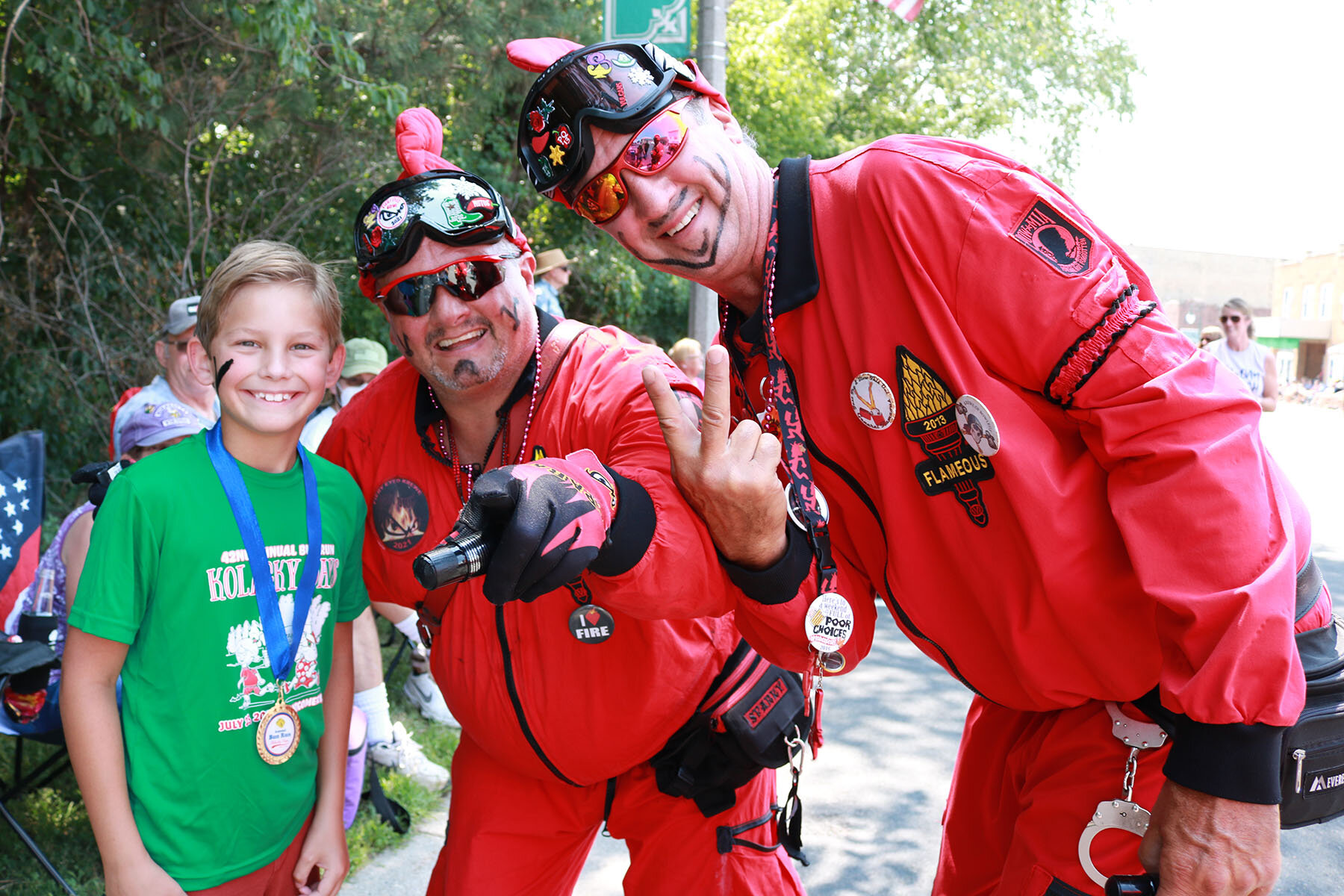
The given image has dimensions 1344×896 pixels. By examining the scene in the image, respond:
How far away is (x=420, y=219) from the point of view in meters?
2.36

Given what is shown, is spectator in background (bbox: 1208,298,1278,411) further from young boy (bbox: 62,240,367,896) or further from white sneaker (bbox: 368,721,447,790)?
young boy (bbox: 62,240,367,896)

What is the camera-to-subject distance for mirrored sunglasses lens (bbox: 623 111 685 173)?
1888mm

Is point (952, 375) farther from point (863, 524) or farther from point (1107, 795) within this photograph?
point (1107, 795)

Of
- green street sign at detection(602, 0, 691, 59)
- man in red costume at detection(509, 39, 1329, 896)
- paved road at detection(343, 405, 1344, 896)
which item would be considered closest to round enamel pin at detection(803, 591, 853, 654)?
man in red costume at detection(509, 39, 1329, 896)

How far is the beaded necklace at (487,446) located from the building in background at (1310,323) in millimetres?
52107

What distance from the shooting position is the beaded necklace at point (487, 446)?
2.38 meters

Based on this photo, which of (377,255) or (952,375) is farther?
(377,255)

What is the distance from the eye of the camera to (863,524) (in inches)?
75.0

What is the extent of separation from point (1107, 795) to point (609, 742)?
108 centimetres

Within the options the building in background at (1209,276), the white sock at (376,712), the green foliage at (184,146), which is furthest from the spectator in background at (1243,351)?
the building in background at (1209,276)

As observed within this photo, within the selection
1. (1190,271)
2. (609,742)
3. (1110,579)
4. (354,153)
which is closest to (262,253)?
(609,742)

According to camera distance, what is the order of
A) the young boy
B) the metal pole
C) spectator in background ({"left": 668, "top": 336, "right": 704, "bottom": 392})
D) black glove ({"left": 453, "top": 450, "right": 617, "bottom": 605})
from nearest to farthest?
1. black glove ({"left": 453, "top": 450, "right": 617, "bottom": 605})
2. the young boy
3. the metal pole
4. spectator in background ({"left": 668, "top": 336, "right": 704, "bottom": 392})

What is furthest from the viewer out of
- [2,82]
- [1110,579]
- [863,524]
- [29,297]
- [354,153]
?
[354,153]

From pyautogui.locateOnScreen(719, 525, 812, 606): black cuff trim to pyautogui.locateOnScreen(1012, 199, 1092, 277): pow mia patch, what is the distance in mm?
648
